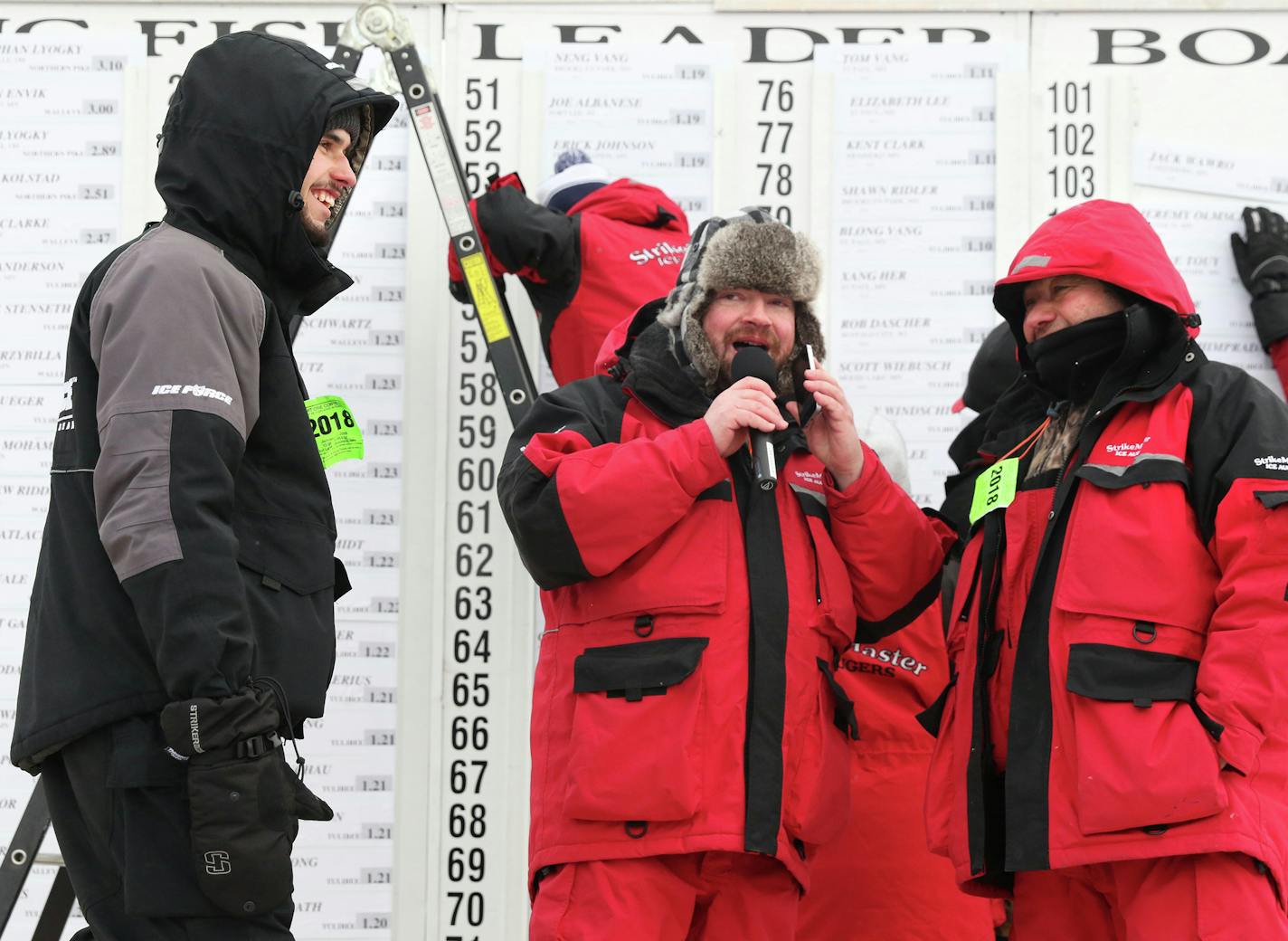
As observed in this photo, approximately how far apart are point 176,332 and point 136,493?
10.2 inches

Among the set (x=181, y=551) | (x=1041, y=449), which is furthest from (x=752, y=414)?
(x=181, y=551)

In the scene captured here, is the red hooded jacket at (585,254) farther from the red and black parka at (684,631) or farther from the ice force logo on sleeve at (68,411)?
the ice force logo on sleeve at (68,411)

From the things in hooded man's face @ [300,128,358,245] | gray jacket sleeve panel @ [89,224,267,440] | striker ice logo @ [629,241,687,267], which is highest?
striker ice logo @ [629,241,687,267]

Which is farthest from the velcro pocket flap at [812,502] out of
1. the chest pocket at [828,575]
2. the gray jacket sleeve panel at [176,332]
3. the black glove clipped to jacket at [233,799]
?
the black glove clipped to jacket at [233,799]

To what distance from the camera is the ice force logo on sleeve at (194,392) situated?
7.93 feet

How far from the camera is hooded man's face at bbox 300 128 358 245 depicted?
9.11 feet

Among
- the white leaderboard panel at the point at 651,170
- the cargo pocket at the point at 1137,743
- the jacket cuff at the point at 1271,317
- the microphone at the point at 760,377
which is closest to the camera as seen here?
the cargo pocket at the point at 1137,743

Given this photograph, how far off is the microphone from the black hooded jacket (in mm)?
782

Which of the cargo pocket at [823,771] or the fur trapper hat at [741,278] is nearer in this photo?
the cargo pocket at [823,771]

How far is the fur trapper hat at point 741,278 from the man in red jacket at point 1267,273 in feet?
5.25

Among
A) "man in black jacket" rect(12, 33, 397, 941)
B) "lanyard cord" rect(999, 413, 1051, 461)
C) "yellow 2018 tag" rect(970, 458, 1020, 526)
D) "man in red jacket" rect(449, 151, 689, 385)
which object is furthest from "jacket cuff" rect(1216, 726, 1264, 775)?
"man in red jacket" rect(449, 151, 689, 385)

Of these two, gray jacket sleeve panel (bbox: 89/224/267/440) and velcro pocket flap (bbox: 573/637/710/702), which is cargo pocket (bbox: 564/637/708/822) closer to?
velcro pocket flap (bbox: 573/637/710/702)

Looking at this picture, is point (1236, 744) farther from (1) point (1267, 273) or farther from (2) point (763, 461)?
(1) point (1267, 273)

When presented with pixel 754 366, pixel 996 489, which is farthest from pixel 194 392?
pixel 996 489
